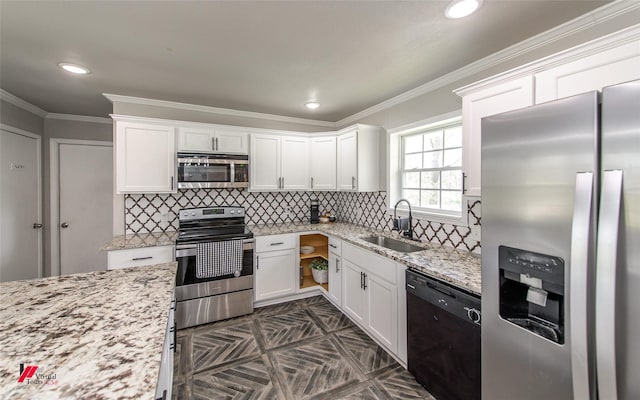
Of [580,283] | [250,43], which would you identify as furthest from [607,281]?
[250,43]

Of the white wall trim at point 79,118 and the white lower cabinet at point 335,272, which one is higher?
the white wall trim at point 79,118

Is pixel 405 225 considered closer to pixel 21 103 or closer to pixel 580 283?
pixel 580 283

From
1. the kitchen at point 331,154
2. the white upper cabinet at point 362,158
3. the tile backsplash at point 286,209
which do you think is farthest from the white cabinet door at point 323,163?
the tile backsplash at point 286,209

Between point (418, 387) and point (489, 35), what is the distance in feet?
8.32

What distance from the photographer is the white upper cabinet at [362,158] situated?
3256mm

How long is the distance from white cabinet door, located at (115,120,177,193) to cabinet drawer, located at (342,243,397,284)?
2.08 metres

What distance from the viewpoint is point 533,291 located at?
118 cm

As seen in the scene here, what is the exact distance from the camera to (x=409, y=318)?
2.00m

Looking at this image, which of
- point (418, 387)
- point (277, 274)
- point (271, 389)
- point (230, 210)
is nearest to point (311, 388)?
point (271, 389)

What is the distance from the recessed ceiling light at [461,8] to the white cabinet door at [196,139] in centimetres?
265

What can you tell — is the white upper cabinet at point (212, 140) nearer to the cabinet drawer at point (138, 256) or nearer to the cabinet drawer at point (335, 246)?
the cabinet drawer at point (138, 256)

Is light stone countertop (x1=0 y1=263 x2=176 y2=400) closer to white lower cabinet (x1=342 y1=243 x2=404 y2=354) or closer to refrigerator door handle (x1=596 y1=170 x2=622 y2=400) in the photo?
refrigerator door handle (x1=596 y1=170 x2=622 y2=400)

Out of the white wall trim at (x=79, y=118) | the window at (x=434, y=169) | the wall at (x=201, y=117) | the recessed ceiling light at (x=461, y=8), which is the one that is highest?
the white wall trim at (x=79, y=118)

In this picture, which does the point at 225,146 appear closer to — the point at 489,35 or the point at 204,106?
the point at 204,106
